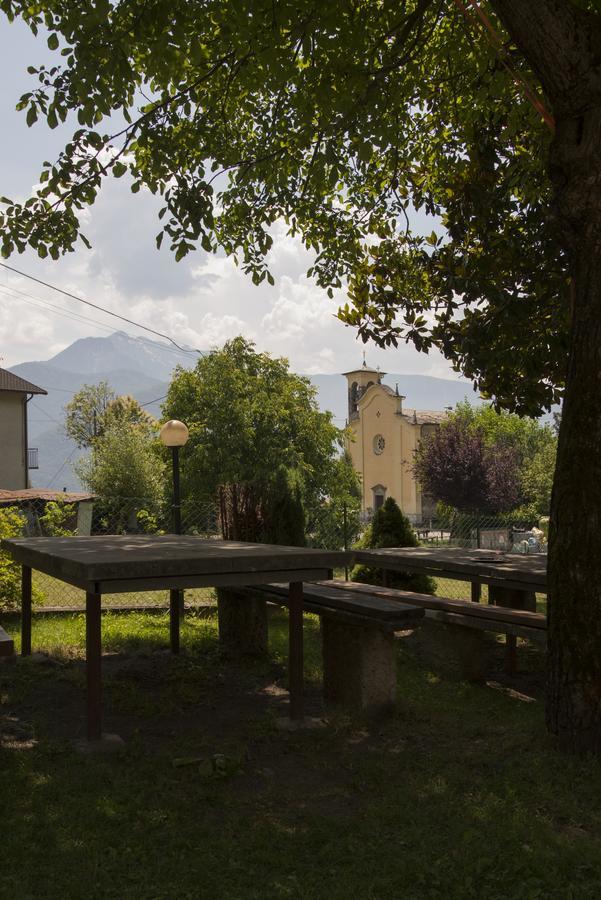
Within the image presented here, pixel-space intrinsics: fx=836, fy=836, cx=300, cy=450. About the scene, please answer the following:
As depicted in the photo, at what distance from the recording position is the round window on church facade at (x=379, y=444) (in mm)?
67062

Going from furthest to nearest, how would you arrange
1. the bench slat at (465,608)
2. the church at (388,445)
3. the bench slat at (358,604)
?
the church at (388,445)
the bench slat at (465,608)
the bench slat at (358,604)

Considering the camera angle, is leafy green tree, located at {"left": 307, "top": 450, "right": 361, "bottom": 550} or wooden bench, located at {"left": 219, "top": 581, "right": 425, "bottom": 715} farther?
leafy green tree, located at {"left": 307, "top": 450, "right": 361, "bottom": 550}

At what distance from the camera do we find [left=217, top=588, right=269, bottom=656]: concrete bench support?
28.3 feet

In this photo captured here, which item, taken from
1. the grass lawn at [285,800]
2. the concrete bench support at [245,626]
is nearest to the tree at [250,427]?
the concrete bench support at [245,626]

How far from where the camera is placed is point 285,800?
15.1ft

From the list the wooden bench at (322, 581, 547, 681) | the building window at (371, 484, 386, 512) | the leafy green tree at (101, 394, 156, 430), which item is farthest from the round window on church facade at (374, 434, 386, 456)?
the wooden bench at (322, 581, 547, 681)

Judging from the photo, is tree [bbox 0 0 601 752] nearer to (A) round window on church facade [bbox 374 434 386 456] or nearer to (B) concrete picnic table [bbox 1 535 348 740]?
(B) concrete picnic table [bbox 1 535 348 740]

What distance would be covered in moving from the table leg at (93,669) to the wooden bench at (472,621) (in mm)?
2512

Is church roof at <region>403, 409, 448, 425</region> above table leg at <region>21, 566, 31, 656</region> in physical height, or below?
above

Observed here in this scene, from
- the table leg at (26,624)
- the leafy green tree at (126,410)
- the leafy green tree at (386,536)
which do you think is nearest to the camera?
the table leg at (26,624)

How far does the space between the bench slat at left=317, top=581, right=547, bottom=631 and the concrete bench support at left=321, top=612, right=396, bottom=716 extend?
0.46m

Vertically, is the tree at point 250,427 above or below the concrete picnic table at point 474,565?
above

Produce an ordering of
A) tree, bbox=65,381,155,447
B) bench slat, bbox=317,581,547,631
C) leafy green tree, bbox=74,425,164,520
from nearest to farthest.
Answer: bench slat, bbox=317,581,547,631
leafy green tree, bbox=74,425,164,520
tree, bbox=65,381,155,447

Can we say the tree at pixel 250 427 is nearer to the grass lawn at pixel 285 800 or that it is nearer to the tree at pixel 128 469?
the tree at pixel 128 469
